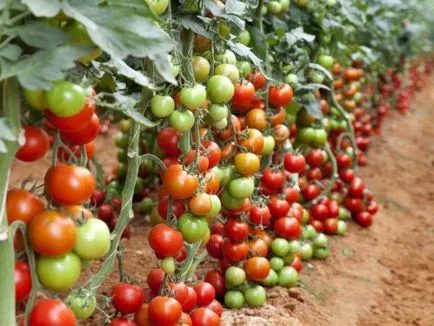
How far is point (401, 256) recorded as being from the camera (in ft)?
12.2

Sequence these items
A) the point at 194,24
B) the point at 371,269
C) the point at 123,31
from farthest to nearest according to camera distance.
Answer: the point at 371,269 → the point at 194,24 → the point at 123,31

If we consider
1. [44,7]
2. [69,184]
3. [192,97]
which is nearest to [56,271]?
[69,184]

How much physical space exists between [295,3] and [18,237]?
7.09 ft

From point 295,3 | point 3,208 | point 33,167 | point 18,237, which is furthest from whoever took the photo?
point 33,167

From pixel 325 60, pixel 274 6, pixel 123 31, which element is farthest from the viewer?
pixel 325 60

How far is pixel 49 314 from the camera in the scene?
4.69ft

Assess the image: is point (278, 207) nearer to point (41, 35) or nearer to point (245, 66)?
point (245, 66)

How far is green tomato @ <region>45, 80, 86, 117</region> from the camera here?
4.42 ft

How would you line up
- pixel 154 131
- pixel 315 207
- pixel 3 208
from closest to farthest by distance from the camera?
pixel 3 208 < pixel 154 131 < pixel 315 207

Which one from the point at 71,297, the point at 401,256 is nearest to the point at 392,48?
A: the point at 401,256

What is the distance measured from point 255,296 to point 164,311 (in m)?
0.72

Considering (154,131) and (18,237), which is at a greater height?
(18,237)

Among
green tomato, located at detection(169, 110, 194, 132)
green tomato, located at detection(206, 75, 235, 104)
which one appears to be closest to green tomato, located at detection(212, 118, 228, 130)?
green tomato, located at detection(206, 75, 235, 104)

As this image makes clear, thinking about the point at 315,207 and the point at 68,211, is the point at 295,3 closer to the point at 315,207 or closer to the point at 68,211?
the point at 315,207
